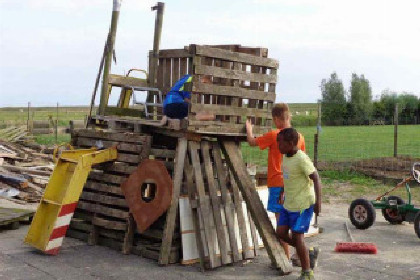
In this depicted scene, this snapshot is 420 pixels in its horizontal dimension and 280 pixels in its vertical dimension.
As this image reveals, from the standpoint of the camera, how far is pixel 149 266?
7.07 meters

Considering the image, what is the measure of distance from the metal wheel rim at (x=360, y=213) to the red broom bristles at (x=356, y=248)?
5.00 ft

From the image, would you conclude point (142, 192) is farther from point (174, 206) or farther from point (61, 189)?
point (61, 189)

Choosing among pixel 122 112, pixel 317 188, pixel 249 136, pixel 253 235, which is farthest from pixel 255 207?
pixel 122 112

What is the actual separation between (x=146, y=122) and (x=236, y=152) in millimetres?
1367

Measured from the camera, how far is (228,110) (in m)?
7.81

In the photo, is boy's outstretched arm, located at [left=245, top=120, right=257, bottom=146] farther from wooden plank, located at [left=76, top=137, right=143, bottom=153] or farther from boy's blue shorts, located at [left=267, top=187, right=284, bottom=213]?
wooden plank, located at [left=76, top=137, right=143, bottom=153]

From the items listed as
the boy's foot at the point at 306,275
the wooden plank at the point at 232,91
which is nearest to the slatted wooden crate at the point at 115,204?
the wooden plank at the point at 232,91

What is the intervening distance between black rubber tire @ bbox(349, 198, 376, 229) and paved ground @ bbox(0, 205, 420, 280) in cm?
91

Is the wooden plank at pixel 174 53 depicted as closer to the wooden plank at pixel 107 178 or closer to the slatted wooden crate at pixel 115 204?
the slatted wooden crate at pixel 115 204

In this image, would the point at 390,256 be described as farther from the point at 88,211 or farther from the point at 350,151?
the point at 350,151

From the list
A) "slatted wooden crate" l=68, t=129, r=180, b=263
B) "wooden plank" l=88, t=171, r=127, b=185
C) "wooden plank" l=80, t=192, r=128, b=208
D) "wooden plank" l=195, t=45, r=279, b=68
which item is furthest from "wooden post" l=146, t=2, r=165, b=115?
"wooden plank" l=80, t=192, r=128, b=208

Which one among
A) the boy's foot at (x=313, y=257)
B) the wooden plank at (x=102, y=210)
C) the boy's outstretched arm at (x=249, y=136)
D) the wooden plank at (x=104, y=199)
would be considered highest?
the boy's outstretched arm at (x=249, y=136)

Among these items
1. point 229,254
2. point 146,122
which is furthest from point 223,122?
point 229,254

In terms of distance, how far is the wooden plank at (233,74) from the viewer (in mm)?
7332
